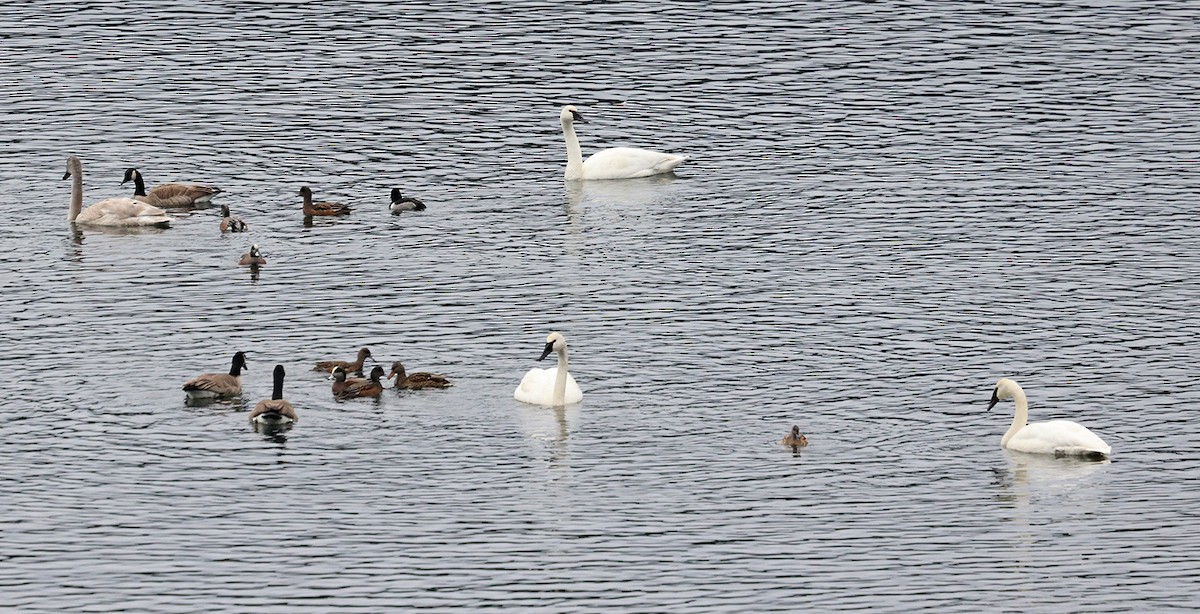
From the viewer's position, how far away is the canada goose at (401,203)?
45281 millimetres

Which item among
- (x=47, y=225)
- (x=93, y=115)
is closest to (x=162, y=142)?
(x=93, y=115)

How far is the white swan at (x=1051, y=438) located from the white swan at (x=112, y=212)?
18968 millimetres

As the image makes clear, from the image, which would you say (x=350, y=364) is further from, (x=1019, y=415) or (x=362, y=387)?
(x=1019, y=415)

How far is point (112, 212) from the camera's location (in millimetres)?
45844

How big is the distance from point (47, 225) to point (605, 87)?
14778 millimetres

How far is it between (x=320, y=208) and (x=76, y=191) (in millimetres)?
4560

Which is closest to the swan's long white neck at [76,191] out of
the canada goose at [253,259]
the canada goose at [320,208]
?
the canada goose at [320,208]

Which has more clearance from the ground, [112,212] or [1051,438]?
[112,212]

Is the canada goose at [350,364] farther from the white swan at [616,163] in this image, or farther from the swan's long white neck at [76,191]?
the white swan at [616,163]

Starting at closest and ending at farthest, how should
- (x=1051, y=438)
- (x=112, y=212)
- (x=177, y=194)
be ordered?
Answer: (x=1051, y=438)
(x=112, y=212)
(x=177, y=194)

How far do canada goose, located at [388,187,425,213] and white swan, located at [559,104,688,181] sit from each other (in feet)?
17.2

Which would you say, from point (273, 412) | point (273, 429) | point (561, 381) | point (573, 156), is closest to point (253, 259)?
point (273, 429)

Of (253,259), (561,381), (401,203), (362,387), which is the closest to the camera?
(561,381)

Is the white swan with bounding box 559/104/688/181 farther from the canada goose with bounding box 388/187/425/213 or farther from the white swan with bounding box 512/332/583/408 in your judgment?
the white swan with bounding box 512/332/583/408
